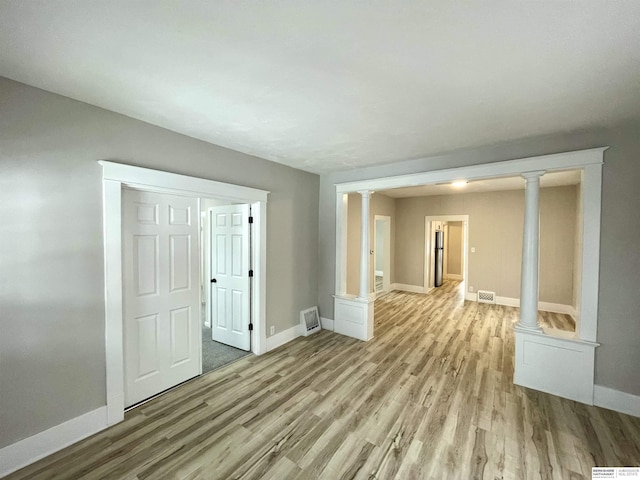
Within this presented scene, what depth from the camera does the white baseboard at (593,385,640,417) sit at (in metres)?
2.38

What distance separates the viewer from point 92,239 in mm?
→ 2119

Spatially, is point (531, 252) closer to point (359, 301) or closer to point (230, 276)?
point (359, 301)

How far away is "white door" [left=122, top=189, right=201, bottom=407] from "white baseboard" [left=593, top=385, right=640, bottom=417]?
420 centimetres

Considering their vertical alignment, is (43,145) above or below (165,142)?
below

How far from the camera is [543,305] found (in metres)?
5.77

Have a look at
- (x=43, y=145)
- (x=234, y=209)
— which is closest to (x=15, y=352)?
(x=43, y=145)

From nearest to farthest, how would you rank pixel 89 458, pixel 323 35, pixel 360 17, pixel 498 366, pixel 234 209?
pixel 360 17, pixel 323 35, pixel 89 458, pixel 498 366, pixel 234 209

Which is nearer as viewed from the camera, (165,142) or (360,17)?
(360,17)

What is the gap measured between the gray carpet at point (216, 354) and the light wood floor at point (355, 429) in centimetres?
16

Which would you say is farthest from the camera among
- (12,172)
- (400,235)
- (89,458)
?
(400,235)

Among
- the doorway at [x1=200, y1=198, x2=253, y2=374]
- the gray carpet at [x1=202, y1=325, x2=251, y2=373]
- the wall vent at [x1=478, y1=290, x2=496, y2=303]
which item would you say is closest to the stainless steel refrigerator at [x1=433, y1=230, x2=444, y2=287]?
the wall vent at [x1=478, y1=290, x2=496, y2=303]

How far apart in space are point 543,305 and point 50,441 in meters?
8.04

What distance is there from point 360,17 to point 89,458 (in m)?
3.33

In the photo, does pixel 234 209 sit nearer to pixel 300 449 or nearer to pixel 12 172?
pixel 12 172
